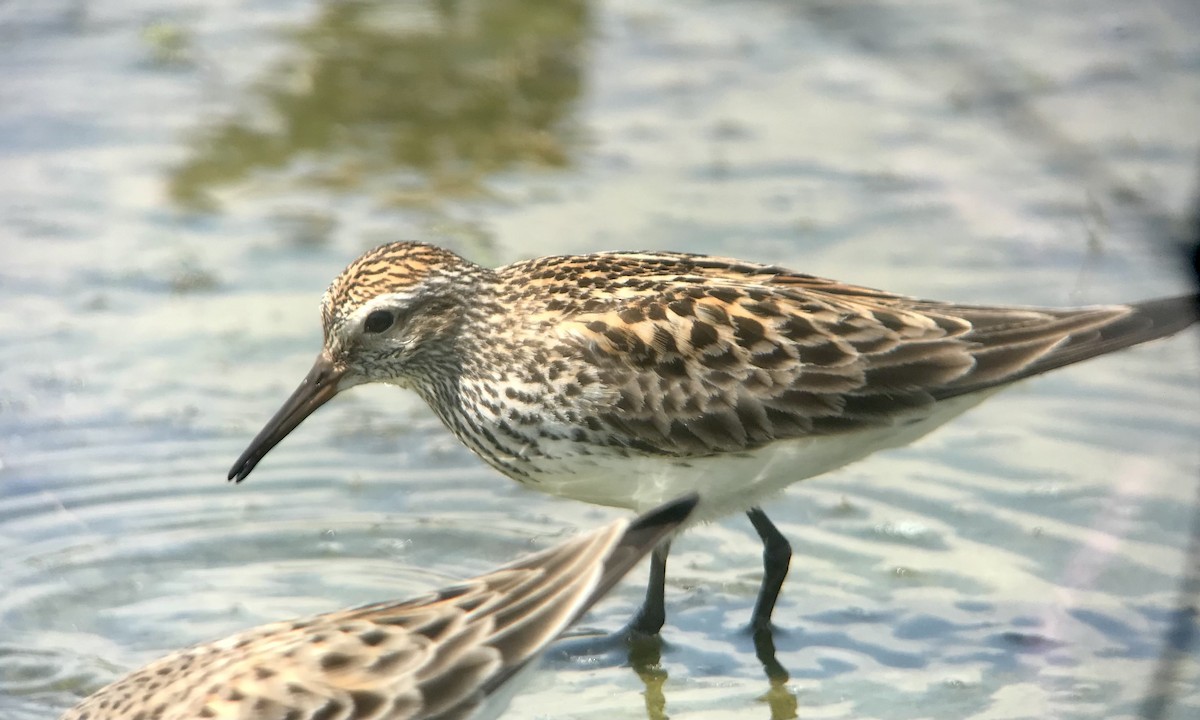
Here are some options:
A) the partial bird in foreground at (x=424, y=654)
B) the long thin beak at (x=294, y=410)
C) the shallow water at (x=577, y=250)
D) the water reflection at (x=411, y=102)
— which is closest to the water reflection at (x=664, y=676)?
the shallow water at (x=577, y=250)

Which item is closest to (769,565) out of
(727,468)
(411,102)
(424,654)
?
(727,468)

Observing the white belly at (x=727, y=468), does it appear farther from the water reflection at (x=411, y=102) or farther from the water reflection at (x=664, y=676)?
the water reflection at (x=411, y=102)

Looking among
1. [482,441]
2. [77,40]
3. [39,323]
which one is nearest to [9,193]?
[39,323]

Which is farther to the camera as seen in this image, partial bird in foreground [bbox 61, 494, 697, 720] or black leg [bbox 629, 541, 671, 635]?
black leg [bbox 629, 541, 671, 635]

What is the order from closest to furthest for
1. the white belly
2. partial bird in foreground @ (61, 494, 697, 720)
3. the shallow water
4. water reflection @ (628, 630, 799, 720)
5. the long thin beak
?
partial bird in foreground @ (61, 494, 697, 720) → water reflection @ (628, 630, 799, 720) → the white belly → the shallow water → the long thin beak

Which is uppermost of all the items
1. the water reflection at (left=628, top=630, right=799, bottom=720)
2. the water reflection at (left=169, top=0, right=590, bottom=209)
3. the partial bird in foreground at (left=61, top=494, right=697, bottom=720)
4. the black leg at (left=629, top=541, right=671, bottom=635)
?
the water reflection at (left=169, top=0, right=590, bottom=209)

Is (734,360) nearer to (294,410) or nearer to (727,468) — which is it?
(727,468)

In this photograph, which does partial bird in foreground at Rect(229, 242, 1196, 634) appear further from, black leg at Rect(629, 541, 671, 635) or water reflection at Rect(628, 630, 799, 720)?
water reflection at Rect(628, 630, 799, 720)

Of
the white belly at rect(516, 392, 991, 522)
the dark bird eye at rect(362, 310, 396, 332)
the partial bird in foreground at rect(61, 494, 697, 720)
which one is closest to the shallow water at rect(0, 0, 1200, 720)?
the white belly at rect(516, 392, 991, 522)
